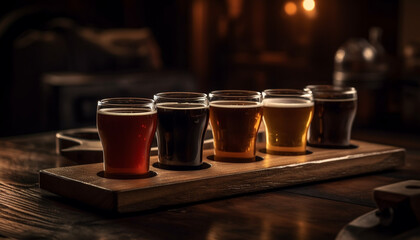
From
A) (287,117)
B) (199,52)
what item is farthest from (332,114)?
(199,52)

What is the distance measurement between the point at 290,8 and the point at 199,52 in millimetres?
1361

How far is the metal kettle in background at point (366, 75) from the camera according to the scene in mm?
3477

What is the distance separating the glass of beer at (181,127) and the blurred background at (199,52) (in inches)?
49.8

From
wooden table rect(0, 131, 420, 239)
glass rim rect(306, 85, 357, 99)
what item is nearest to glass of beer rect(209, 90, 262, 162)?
wooden table rect(0, 131, 420, 239)

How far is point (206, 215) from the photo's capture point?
44.8 inches

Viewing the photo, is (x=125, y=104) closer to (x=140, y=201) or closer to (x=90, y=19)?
(x=140, y=201)

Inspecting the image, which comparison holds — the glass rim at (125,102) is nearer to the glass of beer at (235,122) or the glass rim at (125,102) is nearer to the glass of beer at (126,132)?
the glass of beer at (126,132)

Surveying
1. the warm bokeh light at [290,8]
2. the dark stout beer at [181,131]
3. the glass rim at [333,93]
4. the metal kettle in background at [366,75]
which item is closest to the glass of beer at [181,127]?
the dark stout beer at [181,131]

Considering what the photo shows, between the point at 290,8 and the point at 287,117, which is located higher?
the point at 290,8

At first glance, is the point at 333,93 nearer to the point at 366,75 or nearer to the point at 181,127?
the point at 181,127

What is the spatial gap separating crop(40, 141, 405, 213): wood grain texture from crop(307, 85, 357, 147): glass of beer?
0.06 m

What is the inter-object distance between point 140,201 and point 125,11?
6361 mm

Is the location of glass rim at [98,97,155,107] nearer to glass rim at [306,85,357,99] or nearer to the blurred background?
glass rim at [306,85,357,99]

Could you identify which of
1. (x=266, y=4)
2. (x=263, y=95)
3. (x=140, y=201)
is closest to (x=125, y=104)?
(x=140, y=201)
